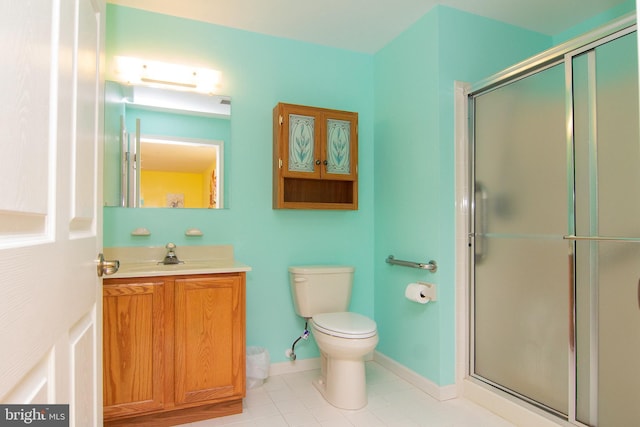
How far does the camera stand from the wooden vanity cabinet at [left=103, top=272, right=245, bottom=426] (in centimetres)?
179

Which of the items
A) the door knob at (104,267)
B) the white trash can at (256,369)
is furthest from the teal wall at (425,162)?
the door knob at (104,267)

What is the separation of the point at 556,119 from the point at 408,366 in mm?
1751

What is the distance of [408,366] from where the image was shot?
248cm

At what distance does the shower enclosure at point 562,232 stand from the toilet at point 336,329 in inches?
28.9

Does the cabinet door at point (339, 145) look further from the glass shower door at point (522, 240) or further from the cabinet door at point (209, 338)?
the cabinet door at point (209, 338)

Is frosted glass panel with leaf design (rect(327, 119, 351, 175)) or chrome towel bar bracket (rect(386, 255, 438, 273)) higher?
frosted glass panel with leaf design (rect(327, 119, 351, 175))

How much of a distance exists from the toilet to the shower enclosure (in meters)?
0.73

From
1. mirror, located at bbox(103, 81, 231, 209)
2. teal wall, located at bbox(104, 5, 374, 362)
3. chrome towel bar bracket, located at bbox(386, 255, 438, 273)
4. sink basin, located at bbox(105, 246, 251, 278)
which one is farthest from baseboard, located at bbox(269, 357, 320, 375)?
mirror, located at bbox(103, 81, 231, 209)

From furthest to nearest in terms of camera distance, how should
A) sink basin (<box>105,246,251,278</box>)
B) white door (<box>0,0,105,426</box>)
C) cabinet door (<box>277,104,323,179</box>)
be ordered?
cabinet door (<box>277,104,323,179</box>), sink basin (<box>105,246,251,278</box>), white door (<box>0,0,105,426</box>)

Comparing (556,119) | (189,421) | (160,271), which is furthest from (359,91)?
(189,421)

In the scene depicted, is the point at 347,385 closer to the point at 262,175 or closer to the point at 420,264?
the point at 420,264

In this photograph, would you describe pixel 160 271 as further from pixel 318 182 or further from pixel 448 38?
pixel 448 38

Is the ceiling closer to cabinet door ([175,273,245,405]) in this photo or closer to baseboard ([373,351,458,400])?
cabinet door ([175,273,245,405])

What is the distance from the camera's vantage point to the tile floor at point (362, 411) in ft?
6.45
